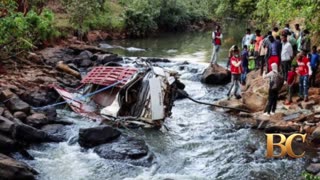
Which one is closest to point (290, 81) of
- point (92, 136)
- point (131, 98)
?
point (131, 98)

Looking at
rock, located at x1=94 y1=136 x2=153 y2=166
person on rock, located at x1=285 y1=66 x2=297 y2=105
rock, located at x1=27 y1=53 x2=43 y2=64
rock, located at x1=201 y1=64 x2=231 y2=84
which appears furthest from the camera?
rock, located at x1=201 y1=64 x2=231 y2=84

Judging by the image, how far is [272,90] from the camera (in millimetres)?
14172

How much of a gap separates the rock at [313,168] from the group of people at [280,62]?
3781mm

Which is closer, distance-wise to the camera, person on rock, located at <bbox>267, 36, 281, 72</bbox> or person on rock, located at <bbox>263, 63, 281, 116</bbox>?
person on rock, located at <bbox>263, 63, 281, 116</bbox>

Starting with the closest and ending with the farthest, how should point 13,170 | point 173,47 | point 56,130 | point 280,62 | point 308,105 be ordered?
point 13,170 → point 56,130 → point 308,105 → point 280,62 → point 173,47

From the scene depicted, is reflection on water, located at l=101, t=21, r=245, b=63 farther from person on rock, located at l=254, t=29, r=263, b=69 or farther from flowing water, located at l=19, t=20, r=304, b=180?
flowing water, located at l=19, t=20, r=304, b=180

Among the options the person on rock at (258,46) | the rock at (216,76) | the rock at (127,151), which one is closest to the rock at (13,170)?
the rock at (127,151)

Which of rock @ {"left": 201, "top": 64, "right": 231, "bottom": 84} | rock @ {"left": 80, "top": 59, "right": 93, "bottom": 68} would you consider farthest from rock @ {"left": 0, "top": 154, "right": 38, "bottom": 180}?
rock @ {"left": 80, "top": 59, "right": 93, "bottom": 68}

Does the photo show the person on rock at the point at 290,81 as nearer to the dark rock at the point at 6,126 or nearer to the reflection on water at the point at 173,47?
the dark rock at the point at 6,126

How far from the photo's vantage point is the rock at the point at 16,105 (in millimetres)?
13806

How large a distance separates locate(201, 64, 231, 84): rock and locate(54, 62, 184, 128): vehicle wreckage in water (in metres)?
5.86

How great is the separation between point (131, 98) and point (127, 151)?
3.24 m

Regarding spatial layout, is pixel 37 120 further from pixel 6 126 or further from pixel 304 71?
pixel 304 71

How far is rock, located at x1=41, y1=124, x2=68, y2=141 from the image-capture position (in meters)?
13.3
